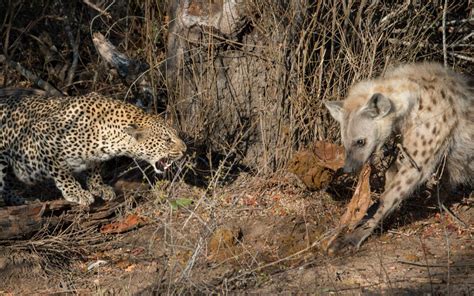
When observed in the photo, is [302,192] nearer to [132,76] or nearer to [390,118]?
[390,118]

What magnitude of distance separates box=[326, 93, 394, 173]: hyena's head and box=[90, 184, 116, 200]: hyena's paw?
2544mm

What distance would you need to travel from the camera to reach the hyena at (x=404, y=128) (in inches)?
285

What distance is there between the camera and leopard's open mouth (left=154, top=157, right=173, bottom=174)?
27.0 ft

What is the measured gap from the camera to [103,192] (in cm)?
851

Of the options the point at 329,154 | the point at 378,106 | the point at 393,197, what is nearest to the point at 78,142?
the point at 329,154

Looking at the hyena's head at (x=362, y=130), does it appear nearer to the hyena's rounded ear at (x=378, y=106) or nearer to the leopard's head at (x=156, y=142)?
the hyena's rounded ear at (x=378, y=106)

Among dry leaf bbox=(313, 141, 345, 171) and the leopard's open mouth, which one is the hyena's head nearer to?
dry leaf bbox=(313, 141, 345, 171)

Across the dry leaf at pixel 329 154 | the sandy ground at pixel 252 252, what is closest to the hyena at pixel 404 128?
the dry leaf at pixel 329 154

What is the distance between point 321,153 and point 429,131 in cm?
104

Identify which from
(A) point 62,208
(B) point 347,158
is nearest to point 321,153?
(B) point 347,158

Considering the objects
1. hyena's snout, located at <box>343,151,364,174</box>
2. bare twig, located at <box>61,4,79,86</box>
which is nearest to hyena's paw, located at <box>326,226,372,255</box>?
hyena's snout, located at <box>343,151,364,174</box>

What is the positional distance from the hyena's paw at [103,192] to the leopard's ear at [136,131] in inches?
26.6

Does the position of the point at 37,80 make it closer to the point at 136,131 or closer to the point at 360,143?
the point at 136,131

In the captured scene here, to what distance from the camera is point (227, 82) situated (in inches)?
335
